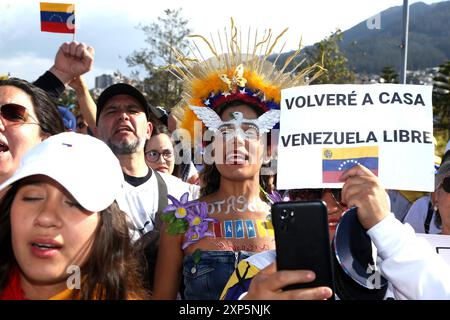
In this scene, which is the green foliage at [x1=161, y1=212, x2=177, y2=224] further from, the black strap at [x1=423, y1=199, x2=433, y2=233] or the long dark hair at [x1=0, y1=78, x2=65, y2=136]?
the black strap at [x1=423, y1=199, x2=433, y2=233]

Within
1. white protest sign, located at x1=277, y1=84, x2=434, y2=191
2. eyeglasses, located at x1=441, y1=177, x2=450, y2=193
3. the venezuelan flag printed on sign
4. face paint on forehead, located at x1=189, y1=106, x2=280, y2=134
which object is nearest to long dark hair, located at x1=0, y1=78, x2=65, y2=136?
face paint on forehead, located at x1=189, y1=106, x2=280, y2=134

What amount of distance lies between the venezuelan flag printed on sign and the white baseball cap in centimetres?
75

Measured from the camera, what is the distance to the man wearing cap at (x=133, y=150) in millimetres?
3250

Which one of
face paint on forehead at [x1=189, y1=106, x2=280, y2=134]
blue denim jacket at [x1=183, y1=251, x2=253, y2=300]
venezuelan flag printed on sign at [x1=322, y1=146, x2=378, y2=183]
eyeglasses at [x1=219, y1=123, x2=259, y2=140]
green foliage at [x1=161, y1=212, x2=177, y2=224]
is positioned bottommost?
blue denim jacket at [x1=183, y1=251, x2=253, y2=300]

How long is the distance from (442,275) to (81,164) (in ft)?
4.06

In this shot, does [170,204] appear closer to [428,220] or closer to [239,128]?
[239,128]

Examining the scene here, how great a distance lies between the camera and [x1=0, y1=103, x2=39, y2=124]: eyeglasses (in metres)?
2.51

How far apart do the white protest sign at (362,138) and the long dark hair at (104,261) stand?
682 mm

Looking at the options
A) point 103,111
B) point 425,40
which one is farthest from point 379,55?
point 103,111

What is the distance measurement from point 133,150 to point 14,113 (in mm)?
1139

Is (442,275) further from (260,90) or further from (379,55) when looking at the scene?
(379,55)

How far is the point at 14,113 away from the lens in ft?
8.36

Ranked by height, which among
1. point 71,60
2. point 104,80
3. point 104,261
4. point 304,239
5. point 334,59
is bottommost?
point 104,261

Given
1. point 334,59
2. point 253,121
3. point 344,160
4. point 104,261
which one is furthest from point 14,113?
point 334,59
